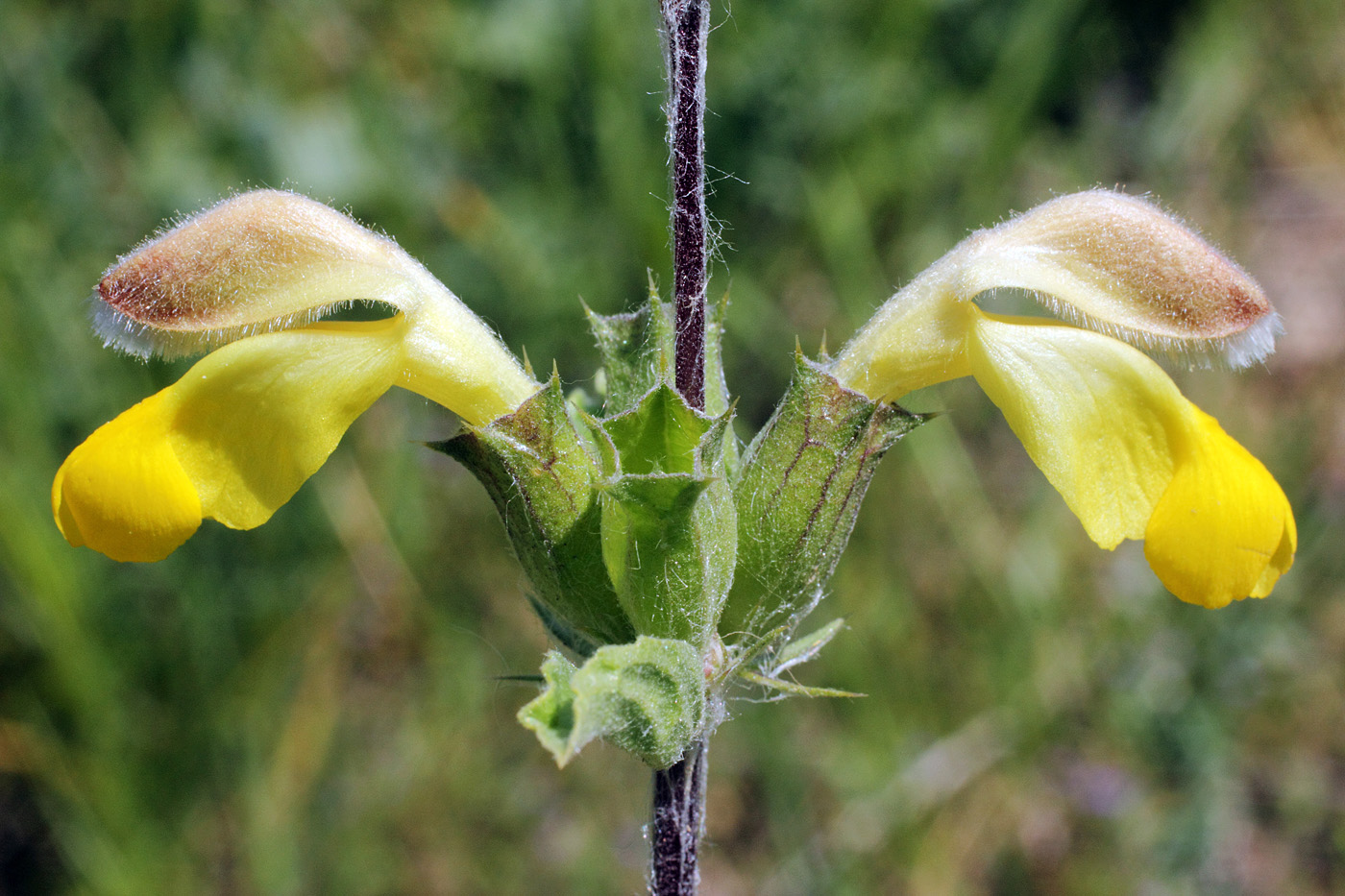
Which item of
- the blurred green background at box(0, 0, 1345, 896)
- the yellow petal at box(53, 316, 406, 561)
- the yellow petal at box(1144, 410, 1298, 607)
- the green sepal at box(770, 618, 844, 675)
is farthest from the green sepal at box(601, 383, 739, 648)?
the blurred green background at box(0, 0, 1345, 896)

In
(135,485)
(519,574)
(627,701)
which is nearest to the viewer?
(627,701)

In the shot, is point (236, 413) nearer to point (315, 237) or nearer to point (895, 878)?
point (315, 237)

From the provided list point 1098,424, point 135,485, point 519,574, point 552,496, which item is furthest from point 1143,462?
point 519,574

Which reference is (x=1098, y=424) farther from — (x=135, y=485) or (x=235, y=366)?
(x=135, y=485)

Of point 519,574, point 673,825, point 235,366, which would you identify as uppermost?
point 235,366

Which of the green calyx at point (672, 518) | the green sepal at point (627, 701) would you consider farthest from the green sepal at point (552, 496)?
the green sepal at point (627, 701)

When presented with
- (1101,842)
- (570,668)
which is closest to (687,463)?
(570,668)
